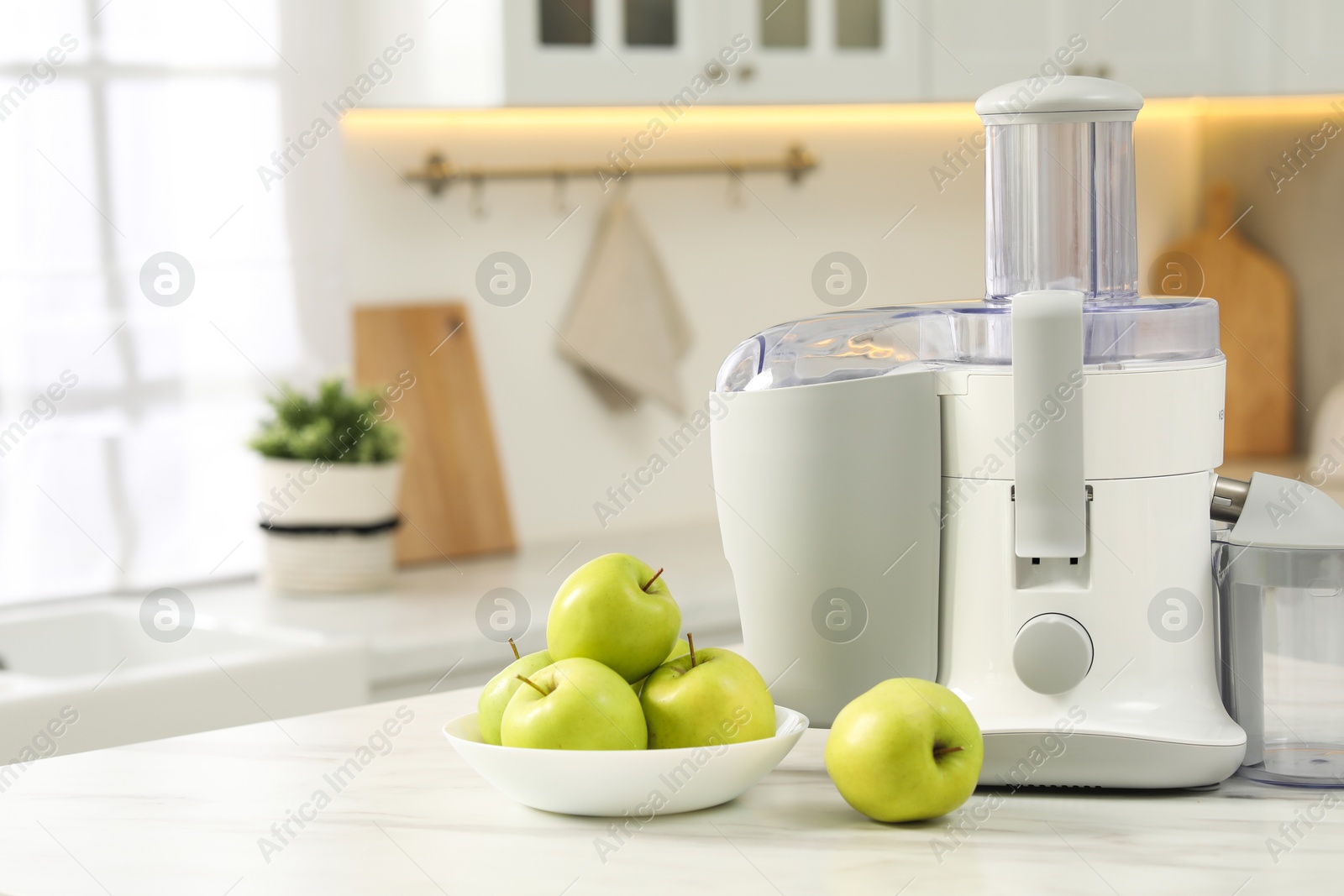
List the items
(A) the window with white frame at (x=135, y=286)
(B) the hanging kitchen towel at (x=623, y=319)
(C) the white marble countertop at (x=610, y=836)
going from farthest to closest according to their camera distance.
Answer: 1. (B) the hanging kitchen towel at (x=623, y=319)
2. (A) the window with white frame at (x=135, y=286)
3. (C) the white marble countertop at (x=610, y=836)

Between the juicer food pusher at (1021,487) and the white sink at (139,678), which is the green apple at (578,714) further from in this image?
the white sink at (139,678)

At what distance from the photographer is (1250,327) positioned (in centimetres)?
327

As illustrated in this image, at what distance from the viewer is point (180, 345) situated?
2289mm

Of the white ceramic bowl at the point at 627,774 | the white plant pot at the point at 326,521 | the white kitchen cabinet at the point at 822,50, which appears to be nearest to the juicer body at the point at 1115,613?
the white ceramic bowl at the point at 627,774

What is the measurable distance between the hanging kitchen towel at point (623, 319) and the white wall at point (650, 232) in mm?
31

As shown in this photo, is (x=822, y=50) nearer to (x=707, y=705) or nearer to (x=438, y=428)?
(x=438, y=428)

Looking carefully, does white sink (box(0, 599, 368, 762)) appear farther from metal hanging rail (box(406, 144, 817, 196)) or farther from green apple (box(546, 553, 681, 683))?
green apple (box(546, 553, 681, 683))

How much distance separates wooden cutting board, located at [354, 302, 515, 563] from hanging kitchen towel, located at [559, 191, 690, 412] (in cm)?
21

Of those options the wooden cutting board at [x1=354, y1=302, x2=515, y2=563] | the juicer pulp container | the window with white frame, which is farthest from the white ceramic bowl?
the wooden cutting board at [x1=354, y1=302, x2=515, y2=563]

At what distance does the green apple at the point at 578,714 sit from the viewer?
90cm

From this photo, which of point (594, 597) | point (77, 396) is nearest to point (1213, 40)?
point (77, 396)

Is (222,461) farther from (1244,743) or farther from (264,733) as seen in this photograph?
(1244,743)

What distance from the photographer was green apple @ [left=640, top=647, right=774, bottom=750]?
922 mm

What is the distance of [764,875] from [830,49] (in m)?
1.92
